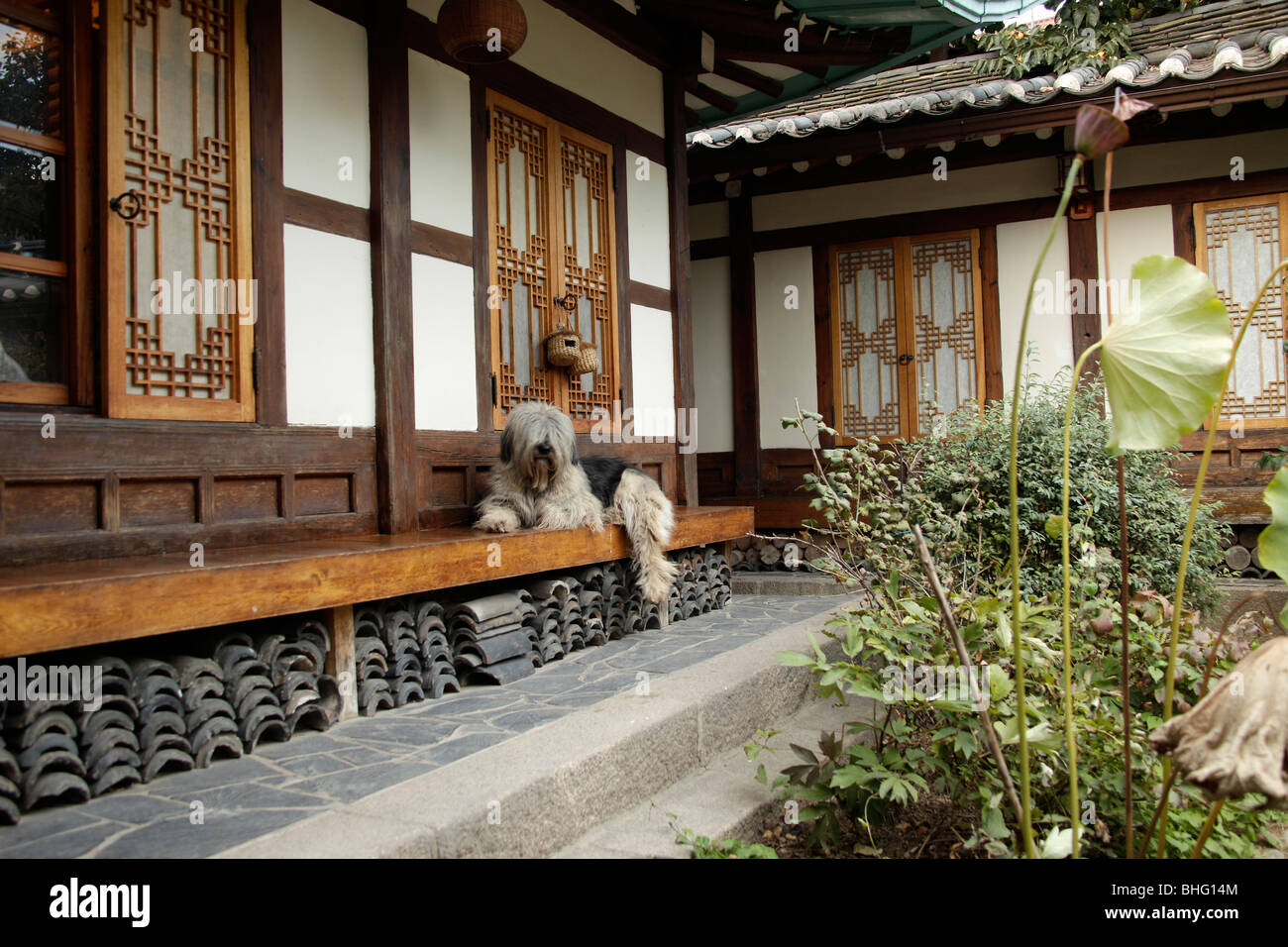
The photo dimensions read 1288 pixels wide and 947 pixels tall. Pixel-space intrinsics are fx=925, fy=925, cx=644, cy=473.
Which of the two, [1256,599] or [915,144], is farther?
[915,144]

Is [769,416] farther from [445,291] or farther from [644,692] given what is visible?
[644,692]

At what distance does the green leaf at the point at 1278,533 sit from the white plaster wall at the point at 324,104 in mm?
4451

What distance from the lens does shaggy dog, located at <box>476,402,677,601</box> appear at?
17.8ft

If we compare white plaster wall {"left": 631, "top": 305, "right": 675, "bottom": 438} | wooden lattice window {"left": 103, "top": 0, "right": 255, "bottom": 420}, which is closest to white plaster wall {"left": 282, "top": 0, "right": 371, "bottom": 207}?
wooden lattice window {"left": 103, "top": 0, "right": 255, "bottom": 420}

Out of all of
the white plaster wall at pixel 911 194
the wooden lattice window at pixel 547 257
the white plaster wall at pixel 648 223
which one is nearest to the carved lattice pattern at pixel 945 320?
the white plaster wall at pixel 911 194

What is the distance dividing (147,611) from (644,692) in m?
2.14

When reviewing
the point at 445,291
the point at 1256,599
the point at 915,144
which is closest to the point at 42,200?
the point at 445,291

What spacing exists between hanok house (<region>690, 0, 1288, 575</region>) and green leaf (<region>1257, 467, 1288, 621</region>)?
5840mm

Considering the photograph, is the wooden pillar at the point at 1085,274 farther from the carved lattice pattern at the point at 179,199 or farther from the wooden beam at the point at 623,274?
the carved lattice pattern at the point at 179,199

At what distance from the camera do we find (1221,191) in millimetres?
8664

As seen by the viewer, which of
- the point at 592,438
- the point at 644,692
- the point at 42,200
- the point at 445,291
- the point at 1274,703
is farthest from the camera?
the point at 592,438

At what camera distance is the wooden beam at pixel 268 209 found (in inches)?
179

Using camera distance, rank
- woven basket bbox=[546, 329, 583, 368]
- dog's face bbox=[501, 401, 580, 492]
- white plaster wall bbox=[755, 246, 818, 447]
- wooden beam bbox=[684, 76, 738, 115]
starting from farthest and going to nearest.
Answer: white plaster wall bbox=[755, 246, 818, 447] < wooden beam bbox=[684, 76, 738, 115] < woven basket bbox=[546, 329, 583, 368] < dog's face bbox=[501, 401, 580, 492]

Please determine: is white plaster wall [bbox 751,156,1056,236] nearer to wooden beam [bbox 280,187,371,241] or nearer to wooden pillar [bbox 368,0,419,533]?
wooden pillar [bbox 368,0,419,533]
